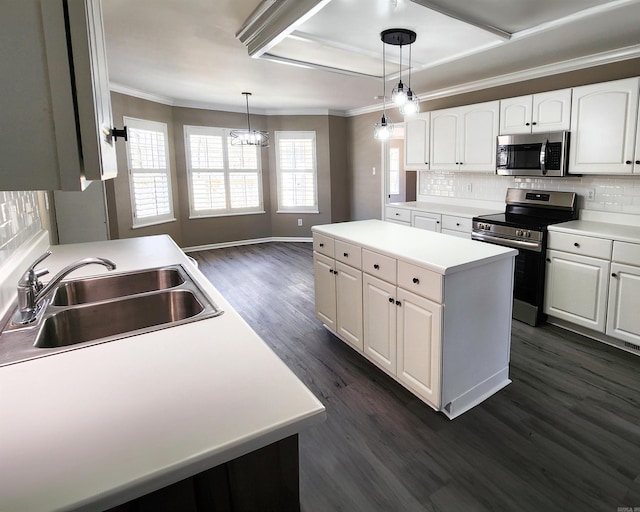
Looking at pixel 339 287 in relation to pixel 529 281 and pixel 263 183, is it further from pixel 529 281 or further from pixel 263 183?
pixel 263 183

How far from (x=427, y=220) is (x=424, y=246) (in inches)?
87.2

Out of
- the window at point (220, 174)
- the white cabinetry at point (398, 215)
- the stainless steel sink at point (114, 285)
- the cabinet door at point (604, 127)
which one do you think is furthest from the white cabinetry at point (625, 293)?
the window at point (220, 174)

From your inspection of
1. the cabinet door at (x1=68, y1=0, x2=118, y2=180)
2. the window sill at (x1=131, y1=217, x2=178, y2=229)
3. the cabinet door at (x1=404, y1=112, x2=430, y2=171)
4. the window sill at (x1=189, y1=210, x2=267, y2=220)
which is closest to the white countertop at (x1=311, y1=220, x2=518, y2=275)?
the cabinet door at (x1=68, y1=0, x2=118, y2=180)

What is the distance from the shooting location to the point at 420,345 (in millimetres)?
2244

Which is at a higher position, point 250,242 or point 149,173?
point 149,173

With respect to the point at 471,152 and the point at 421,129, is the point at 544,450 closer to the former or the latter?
the point at 471,152

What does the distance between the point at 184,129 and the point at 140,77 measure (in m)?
1.79

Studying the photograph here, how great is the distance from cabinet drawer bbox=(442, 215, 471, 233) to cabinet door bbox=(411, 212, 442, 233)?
2.9 inches

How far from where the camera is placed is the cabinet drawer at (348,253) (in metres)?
2.74

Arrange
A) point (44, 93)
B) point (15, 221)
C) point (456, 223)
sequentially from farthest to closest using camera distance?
1. point (456, 223)
2. point (15, 221)
3. point (44, 93)

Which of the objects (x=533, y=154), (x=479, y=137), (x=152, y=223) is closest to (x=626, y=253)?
(x=533, y=154)

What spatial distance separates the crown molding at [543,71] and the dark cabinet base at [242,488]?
411 cm

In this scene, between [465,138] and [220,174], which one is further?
[220,174]

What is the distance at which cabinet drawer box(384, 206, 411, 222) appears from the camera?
16.0ft
